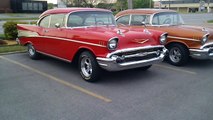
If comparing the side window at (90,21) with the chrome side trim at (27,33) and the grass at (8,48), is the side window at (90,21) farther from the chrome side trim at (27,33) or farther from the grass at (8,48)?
the grass at (8,48)

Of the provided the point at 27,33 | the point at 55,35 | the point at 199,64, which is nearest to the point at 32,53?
the point at 27,33

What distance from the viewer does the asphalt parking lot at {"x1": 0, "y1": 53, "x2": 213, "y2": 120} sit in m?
4.17

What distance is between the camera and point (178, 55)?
Result: 7.48m

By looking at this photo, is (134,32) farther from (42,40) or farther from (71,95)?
(42,40)

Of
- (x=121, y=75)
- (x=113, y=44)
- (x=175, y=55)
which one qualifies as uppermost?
(x=113, y=44)

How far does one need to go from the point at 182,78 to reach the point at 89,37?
8.82 ft

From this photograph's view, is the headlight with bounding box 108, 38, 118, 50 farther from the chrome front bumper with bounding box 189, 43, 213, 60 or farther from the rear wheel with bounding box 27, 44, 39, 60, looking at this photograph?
the rear wheel with bounding box 27, 44, 39, 60

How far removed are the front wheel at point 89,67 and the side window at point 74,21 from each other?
94 centimetres

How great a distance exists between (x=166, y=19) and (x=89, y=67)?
12.9 ft

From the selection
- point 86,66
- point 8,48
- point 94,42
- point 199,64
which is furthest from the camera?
point 8,48

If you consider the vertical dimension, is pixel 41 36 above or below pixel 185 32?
below

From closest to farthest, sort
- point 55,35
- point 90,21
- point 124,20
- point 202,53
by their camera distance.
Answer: point 90,21
point 55,35
point 202,53
point 124,20

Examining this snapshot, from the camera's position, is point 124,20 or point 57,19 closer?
point 57,19

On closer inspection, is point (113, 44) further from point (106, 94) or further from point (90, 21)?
point (90, 21)
